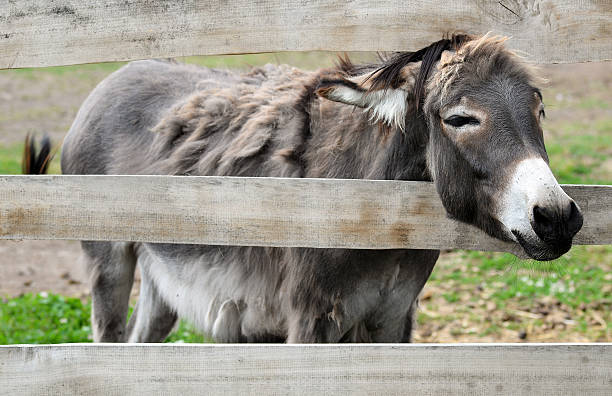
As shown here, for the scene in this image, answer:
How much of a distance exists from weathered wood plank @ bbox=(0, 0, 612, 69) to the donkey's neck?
1.78 feet

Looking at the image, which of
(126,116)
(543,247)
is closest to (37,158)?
(126,116)

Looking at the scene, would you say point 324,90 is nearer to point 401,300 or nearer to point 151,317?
point 401,300

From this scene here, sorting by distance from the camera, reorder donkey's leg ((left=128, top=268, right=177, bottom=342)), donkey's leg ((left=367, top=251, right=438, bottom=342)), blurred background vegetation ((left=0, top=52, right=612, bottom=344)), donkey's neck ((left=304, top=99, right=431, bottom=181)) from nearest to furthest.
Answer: donkey's neck ((left=304, top=99, right=431, bottom=181))
donkey's leg ((left=367, top=251, right=438, bottom=342))
donkey's leg ((left=128, top=268, right=177, bottom=342))
blurred background vegetation ((left=0, top=52, right=612, bottom=344))

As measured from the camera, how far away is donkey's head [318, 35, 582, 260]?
2.39 m

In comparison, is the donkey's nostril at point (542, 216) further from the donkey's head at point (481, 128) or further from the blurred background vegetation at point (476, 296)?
the blurred background vegetation at point (476, 296)

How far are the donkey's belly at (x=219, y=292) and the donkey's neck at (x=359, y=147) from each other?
67cm

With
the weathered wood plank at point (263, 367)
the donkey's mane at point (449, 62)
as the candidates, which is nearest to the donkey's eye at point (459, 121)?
the donkey's mane at point (449, 62)

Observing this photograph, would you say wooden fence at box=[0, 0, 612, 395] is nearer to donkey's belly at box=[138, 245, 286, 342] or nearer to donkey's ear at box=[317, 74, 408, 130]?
donkey's ear at box=[317, 74, 408, 130]

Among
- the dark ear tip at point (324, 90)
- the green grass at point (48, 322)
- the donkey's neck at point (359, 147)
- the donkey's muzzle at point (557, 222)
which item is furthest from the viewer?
the green grass at point (48, 322)

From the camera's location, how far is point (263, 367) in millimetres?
2434

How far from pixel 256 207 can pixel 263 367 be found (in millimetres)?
539

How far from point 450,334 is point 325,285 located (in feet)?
8.29

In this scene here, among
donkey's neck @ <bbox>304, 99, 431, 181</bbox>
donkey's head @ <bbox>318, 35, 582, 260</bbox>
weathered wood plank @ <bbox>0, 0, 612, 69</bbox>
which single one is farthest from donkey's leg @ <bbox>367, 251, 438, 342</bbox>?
weathered wood plank @ <bbox>0, 0, 612, 69</bbox>

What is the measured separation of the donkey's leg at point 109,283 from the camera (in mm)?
4375
